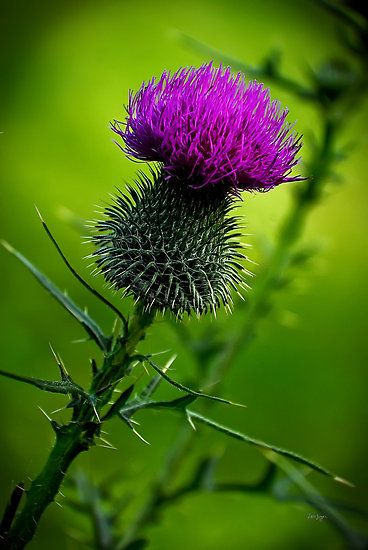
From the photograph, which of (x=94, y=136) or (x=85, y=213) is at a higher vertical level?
(x=94, y=136)

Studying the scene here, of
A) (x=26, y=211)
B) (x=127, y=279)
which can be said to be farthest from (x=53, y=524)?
(x=26, y=211)

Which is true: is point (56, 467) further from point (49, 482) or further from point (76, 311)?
point (76, 311)

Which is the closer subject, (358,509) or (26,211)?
(358,509)

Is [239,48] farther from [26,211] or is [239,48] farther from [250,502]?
[250,502]

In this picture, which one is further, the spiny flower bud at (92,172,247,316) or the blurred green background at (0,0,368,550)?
the blurred green background at (0,0,368,550)

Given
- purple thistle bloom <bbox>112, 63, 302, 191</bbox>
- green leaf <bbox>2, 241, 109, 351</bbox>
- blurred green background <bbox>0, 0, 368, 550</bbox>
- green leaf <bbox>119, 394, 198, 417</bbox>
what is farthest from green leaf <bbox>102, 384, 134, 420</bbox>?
blurred green background <bbox>0, 0, 368, 550</bbox>

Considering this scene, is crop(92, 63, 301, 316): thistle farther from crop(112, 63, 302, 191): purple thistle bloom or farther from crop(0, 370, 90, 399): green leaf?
crop(0, 370, 90, 399): green leaf
